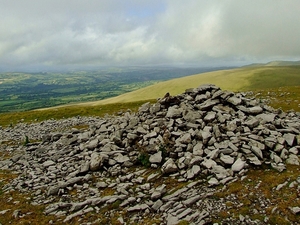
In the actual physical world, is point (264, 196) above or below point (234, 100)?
below

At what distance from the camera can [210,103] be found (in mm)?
24062

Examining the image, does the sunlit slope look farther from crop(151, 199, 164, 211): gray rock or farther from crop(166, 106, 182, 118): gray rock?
crop(151, 199, 164, 211): gray rock

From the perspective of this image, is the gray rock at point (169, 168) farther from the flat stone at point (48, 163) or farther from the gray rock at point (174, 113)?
the flat stone at point (48, 163)

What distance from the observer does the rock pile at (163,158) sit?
15.0 meters

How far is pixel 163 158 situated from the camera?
19.4 m

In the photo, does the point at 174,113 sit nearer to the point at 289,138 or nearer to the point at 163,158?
the point at 163,158

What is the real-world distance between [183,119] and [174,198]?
31.5 ft

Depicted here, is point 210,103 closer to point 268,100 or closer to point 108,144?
point 108,144

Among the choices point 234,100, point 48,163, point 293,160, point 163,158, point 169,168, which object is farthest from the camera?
point 234,100

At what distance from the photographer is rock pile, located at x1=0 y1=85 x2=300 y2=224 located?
15.0m

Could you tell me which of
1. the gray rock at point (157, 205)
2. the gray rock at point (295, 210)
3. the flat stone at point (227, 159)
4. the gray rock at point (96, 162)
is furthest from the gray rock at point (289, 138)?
the gray rock at point (96, 162)

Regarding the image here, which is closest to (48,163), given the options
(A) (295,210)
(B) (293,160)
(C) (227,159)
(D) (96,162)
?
(D) (96,162)

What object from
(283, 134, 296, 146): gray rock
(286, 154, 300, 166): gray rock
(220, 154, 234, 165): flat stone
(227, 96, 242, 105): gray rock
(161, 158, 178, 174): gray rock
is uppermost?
(227, 96, 242, 105): gray rock

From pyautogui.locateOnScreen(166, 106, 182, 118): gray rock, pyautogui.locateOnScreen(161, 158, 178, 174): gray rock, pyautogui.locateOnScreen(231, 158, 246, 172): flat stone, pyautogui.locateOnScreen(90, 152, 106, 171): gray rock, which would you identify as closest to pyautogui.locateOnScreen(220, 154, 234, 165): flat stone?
pyautogui.locateOnScreen(231, 158, 246, 172): flat stone
